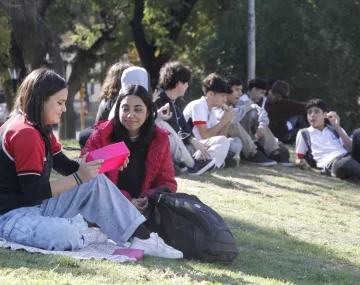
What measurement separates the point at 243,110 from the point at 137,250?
7.17 meters

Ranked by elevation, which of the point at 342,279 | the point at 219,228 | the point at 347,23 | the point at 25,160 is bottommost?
the point at 342,279

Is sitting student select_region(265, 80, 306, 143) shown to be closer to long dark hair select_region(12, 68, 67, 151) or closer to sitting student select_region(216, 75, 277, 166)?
sitting student select_region(216, 75, 277, 166)

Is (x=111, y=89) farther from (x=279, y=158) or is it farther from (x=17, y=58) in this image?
(x=17, y=58)

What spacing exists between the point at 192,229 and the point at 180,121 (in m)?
4.83

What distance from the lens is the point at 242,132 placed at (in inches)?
485

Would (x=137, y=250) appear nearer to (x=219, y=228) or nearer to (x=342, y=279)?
(x=219, y=228)

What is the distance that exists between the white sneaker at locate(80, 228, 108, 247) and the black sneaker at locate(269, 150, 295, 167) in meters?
7.34

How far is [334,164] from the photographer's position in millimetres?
12148

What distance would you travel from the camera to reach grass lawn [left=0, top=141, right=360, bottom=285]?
507 centimetres

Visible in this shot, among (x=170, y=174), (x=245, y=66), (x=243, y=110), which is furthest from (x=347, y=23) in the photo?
(x=170, y=174)

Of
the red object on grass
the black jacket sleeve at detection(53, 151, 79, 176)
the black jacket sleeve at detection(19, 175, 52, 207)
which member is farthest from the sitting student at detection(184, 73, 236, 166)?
the black jacket sleeve at detection(19, 175, 52, 207)

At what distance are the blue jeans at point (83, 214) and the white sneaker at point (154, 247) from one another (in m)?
0.09

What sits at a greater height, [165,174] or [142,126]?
[142,126]

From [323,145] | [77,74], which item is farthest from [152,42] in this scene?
[323,145]
